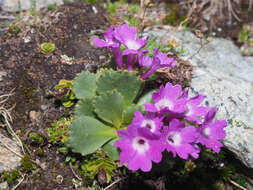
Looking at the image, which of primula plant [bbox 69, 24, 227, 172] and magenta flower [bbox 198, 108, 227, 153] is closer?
primula plant [bbox 69, 24, 227, 172]

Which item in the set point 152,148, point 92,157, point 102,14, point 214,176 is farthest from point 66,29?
point 214,176

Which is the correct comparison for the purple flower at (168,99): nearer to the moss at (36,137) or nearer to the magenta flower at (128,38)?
the magenta flower at (128,38)

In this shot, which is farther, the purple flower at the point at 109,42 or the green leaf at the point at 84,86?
the green leaf at the point at 84,86

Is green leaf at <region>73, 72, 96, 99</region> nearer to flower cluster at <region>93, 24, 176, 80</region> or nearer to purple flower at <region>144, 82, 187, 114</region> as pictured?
flower cluster at <region>93, 24, 176, 80</region>

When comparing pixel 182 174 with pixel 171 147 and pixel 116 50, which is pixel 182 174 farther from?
pixel 116 50

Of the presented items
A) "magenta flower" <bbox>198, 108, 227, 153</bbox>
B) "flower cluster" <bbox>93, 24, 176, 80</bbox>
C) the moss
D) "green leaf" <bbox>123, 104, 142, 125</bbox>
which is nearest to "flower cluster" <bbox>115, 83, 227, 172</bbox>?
"magenta flower" <bbox>198, 108, 227, 153</bbox>

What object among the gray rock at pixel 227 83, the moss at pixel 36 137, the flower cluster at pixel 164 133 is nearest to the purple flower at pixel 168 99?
the flower cluster at pixel 164 133

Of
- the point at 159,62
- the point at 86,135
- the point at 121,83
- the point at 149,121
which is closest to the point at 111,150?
the point at 86,135
